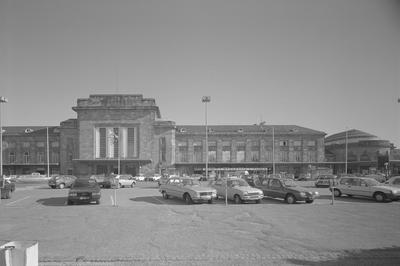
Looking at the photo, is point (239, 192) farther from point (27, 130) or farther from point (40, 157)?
point (27, 130)

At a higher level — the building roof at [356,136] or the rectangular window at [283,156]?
the building roof at [356,136]

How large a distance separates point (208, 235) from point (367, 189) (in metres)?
16.0

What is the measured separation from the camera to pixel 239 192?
19797 mm

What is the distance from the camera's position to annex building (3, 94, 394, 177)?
74.7m

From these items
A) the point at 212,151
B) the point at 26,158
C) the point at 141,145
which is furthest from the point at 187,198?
the point at 26,158

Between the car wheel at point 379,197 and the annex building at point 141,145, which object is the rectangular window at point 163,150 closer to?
the annex building at point 141,145

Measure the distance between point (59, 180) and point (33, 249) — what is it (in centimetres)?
3202

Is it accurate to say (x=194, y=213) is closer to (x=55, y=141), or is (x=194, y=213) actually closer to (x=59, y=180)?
(x=59, y=180)

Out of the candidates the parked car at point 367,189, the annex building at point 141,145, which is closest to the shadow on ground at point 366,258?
the parked car at point 367,189

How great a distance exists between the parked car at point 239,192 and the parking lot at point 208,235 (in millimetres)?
2939

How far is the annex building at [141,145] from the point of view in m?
74.7

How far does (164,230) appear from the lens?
37.8 ft

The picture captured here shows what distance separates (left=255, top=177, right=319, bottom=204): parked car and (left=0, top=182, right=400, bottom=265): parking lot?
3531 millimetres

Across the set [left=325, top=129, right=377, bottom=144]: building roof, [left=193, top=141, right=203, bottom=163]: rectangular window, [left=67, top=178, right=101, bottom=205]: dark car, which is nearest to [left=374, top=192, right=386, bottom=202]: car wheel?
[left=67, top=178, right=101, bottom=205]: dark car
